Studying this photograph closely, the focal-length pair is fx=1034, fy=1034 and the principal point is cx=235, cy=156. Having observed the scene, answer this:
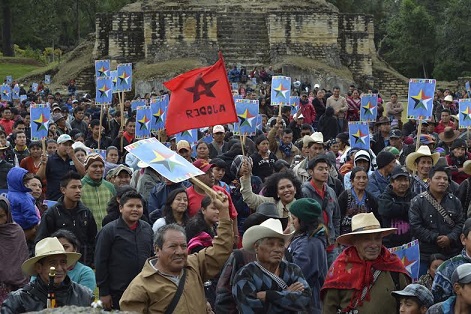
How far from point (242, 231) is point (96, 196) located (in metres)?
1.63

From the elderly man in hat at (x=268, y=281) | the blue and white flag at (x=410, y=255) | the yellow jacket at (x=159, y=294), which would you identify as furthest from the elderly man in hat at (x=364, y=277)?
the blue and white flag at (x=410, y=255)

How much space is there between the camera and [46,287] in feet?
22.3

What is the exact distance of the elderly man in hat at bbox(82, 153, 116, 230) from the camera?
1080 cm

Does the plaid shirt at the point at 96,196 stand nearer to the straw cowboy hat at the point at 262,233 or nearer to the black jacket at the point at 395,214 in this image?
the black jacket at the point at 395,214

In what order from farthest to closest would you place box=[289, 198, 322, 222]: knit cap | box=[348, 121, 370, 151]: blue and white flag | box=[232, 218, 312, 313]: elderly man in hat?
box=[348, 121, 370, 151]: blue and white flag → box=[289, 198, 322, 222]: knit cap → box=[232, 218, 312, 313]: elderly man in hat

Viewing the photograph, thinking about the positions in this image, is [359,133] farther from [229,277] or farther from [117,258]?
[229,277]

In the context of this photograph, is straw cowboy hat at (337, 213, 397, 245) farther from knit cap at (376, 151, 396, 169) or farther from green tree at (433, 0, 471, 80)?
green tree at (433, 0, 471, 80)

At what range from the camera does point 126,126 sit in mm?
17516

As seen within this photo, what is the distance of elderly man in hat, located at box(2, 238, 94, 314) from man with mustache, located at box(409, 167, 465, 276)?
151 inches

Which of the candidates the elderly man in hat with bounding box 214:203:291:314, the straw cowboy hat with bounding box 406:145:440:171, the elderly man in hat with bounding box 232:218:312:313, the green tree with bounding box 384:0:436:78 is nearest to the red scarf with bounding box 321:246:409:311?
the elderly man in hat with bounding box 232:218:312:313

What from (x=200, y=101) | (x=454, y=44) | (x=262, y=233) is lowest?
(x=454, y=44)

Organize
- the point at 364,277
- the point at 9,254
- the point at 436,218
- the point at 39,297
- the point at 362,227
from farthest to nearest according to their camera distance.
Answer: the point at 436,218 → the point at 9,254 → the point at 362,227 → the point at 364,277 → the point at 39,297

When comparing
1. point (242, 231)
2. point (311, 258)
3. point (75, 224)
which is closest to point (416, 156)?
point (242, 231)

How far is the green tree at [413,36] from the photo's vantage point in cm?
5628
